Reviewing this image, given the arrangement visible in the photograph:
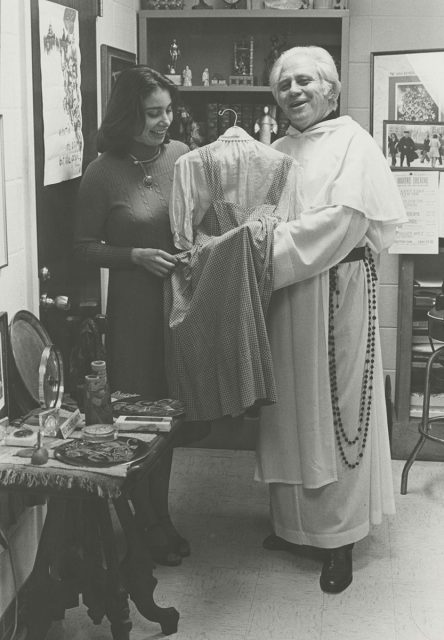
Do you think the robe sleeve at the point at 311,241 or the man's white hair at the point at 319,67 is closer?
the robe sleeve at the point at 311,241

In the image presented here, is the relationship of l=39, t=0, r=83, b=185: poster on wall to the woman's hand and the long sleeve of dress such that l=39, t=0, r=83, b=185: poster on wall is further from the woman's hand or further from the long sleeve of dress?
the woman's hand

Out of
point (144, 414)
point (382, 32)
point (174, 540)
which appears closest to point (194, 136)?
point (382, 32)

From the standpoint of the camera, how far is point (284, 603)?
121 inches

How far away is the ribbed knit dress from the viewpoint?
3.08m

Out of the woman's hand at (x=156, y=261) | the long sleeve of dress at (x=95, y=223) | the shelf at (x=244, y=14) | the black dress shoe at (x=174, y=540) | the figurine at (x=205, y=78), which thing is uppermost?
the shelf at (x=244, y=14)

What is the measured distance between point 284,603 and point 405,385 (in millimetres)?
1644

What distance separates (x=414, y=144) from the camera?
4.55 meters

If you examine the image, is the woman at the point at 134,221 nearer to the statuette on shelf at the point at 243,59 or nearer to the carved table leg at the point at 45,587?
the carved table leg at the point at 45,587

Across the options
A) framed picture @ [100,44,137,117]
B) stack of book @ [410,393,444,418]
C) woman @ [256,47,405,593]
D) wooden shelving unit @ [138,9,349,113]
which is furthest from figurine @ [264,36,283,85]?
stack of book @ [410,393,444,418]

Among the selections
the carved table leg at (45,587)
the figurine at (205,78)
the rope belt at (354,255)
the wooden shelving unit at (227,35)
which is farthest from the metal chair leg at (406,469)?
the figurine at (205,78)

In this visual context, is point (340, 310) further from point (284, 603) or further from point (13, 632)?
point (13, 632)

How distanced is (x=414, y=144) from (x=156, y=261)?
2022mm

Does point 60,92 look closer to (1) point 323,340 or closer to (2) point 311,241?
(2) point 311,241

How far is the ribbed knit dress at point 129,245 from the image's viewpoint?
10.1ft
